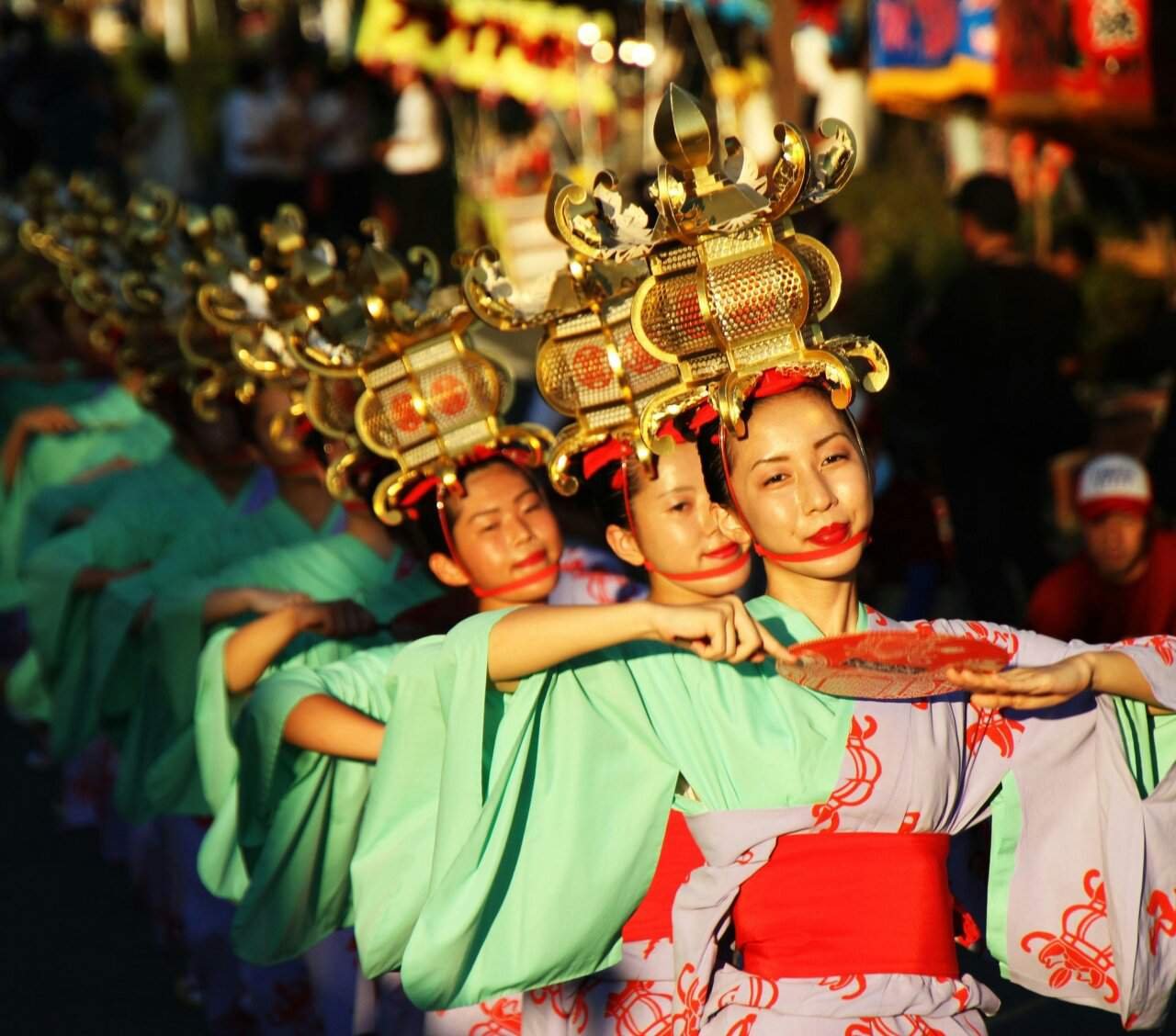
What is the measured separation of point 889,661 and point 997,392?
4.48 m

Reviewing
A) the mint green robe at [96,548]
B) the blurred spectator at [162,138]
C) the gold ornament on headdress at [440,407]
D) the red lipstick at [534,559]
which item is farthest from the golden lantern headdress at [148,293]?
the blurred spectator at [162,138]

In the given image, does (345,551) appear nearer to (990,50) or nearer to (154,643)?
(154,643)

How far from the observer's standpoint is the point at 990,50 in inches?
372

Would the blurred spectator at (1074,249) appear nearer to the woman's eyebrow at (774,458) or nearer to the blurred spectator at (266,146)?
the blurred spectator at (266,146)

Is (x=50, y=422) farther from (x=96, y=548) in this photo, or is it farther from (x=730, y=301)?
(x=730, y=301)

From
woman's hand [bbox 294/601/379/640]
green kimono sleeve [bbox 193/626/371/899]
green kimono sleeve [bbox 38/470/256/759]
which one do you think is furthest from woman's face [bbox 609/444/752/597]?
green kimono sleeve [bbox 38/470/256/759]

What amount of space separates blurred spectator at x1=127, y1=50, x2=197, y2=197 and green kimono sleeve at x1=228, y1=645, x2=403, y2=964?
12.4 m

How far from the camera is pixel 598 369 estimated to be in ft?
12.7

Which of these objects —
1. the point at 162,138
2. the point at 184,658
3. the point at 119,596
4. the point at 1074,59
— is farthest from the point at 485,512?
the point at 162,138

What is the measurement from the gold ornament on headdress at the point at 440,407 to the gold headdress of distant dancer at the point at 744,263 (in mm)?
925

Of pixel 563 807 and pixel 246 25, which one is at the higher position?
pixel 246 25

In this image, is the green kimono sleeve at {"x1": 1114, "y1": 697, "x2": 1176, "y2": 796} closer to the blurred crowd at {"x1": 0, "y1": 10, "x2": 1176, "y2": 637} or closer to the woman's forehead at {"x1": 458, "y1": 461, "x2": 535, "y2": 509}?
the woman's forehead at {"x1": 458, "y1": 461, "x2": 535, "y2": 509}

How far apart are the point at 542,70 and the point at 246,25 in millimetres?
10410

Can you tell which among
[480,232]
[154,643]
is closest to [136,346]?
[154,643]
